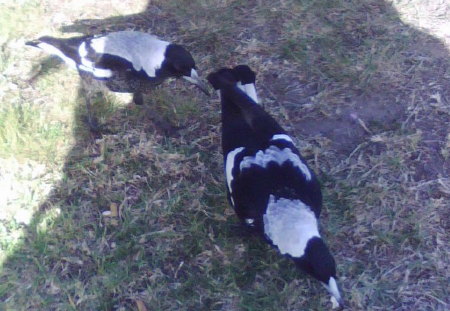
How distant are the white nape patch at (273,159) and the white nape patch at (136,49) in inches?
37.4

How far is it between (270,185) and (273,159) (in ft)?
0.56

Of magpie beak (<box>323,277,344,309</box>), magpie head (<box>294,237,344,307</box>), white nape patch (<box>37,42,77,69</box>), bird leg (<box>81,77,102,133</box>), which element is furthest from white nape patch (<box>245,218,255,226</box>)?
white nape patch (<box>37,42,77,69</box>)

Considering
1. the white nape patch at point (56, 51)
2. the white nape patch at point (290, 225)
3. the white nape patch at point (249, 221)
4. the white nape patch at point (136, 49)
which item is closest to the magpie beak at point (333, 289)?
the white nape patch at point (290, 225)

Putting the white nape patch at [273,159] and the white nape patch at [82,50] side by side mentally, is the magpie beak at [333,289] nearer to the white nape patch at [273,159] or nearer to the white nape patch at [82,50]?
the white nape patch at [273,159]

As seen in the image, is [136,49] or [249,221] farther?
[136,49]

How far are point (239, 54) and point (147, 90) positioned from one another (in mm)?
916

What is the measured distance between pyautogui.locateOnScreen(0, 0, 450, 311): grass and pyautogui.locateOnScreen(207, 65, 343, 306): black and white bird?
0.33m

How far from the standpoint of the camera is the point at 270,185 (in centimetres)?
311

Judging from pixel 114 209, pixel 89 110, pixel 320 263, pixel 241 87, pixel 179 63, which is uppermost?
pixel 179 63

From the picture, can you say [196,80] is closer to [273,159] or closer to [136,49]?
[136,49]

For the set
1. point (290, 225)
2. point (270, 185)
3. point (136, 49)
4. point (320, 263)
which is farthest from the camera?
point (136, 49)

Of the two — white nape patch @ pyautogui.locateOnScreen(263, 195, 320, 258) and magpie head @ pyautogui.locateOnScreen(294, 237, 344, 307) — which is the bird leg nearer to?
white nape patch @ pyautogui.locateOnScreen(263, 195, 320, 258)

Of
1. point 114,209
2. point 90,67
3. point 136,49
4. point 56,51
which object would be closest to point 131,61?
point 136,49

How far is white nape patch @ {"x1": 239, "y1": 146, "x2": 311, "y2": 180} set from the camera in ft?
10.5
